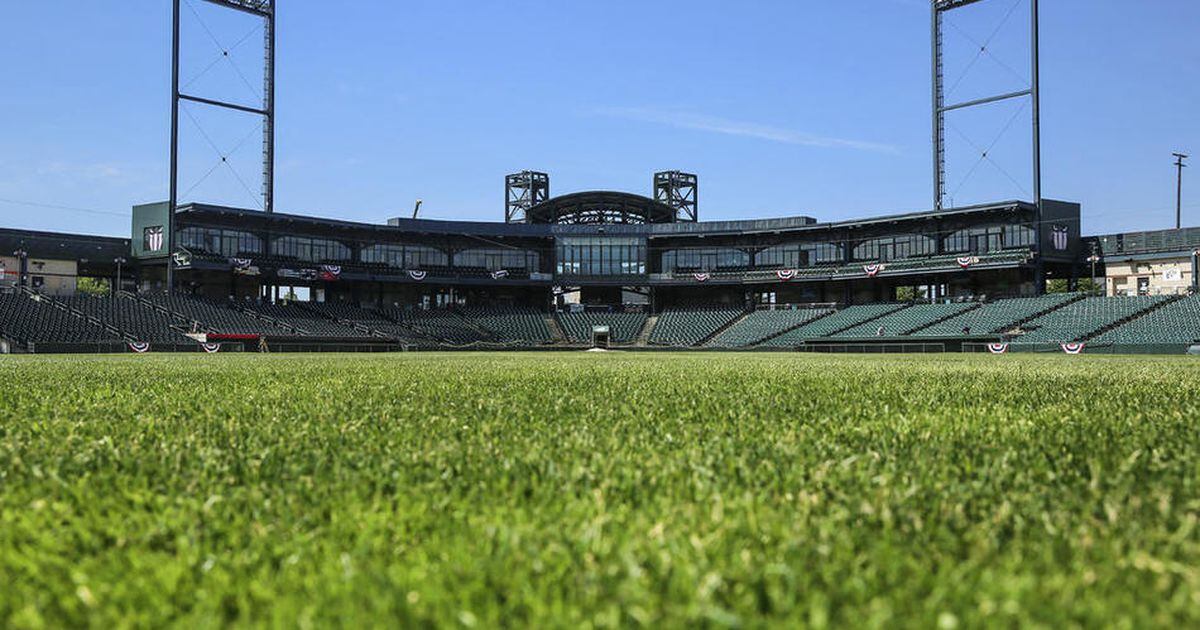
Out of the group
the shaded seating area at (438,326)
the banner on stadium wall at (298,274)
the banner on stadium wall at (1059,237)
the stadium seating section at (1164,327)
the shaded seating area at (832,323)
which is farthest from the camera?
the banner on stadium wall at (298,274)

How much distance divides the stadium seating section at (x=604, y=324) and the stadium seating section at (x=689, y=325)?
76.3 inches

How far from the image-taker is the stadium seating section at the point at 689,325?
64.8 m

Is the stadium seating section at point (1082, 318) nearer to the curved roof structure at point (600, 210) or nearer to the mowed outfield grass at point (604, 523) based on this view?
the curved roof structure at point (600, 210)

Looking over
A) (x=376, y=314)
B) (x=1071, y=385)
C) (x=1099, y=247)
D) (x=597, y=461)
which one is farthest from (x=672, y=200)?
(x=597, y=461)

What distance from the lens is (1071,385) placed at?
870cm

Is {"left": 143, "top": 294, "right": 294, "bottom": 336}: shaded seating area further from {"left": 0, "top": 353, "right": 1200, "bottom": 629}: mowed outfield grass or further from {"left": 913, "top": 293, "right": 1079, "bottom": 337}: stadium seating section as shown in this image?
{"left": 0, "top": 353, "right": 1200, "bottom": 629}: mowed outfield grass

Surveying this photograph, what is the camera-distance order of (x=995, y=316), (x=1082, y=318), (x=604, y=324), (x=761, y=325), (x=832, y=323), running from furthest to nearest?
(x=604, y=324) → (x=761, y=325) → (x=832, y=323) → (x=995, y=316) → (x=1082, y=318)

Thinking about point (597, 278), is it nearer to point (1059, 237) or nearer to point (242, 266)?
point (242, 266)

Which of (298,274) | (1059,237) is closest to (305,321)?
(298,274)

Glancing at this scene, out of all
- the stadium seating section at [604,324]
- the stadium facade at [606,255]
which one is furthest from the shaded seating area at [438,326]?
the stadium seating section at [604,324]

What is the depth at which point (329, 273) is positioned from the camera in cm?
6594

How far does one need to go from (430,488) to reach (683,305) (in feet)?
242

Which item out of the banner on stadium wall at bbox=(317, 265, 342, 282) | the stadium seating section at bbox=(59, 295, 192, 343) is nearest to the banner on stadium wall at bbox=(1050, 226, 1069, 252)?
the banner on stadium wall at bbox=(317, 265, 342, 282)

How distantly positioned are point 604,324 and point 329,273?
22.2 meters
